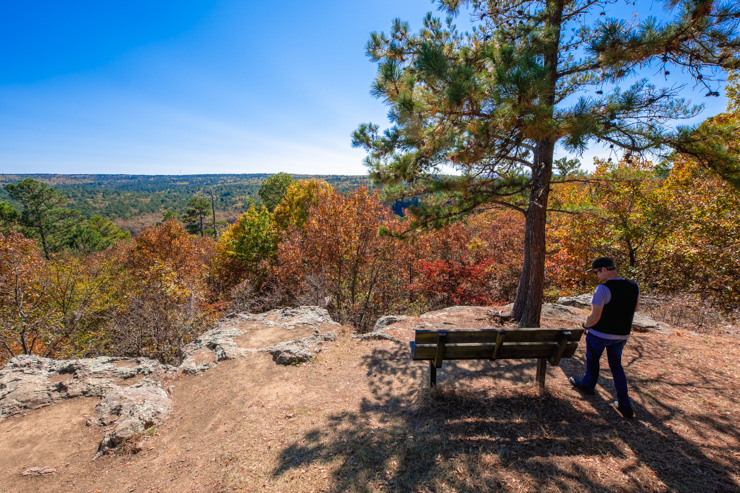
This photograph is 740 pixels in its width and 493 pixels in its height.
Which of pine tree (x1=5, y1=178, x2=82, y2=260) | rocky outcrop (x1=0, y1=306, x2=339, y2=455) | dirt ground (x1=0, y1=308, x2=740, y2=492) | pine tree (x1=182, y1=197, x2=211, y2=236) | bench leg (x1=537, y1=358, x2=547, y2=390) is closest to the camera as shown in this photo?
dirt ground (x1=0, y1=308, x2=740, y2=492)

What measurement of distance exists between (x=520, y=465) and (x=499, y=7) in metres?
7.12

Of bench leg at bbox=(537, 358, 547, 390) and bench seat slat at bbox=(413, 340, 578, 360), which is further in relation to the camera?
bench leg at bbox=(537, 358, 547, 390)

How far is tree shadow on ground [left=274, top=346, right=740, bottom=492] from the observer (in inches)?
99.0

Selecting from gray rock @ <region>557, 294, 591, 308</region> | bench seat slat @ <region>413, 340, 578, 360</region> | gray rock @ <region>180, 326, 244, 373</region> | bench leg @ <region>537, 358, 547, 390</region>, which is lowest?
gray rock @ <region>180, 326, 244, 373</region>

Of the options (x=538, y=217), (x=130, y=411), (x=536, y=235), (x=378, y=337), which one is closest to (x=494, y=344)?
(x=536, y=235)

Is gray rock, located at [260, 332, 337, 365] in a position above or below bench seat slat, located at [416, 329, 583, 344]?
below

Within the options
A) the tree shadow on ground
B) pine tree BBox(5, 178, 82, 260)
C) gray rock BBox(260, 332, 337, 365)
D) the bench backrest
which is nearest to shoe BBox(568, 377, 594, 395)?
the tree shadow on ground

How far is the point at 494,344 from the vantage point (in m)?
3.60

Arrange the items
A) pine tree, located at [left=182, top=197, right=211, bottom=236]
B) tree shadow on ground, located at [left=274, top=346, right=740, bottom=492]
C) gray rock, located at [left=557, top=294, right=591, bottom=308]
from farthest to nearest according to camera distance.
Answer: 1. pine tree, located at [left=182, top=197, right=211, bottom=236]
2. gray rock, located at [left=557, top=294, right=591, bottom=308]
3. tree shadow on ground, located at [left=274, top=346, right=740, bottom=492]

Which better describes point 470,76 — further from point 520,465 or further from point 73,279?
point 73,279

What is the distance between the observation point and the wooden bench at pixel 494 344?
3521 mm

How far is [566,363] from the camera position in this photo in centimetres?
483

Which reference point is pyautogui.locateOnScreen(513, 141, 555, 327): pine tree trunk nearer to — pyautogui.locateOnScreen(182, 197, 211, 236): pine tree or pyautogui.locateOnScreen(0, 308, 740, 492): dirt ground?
pyautogui.locateOnScreen(0, 308, 740, 492): dirt ground

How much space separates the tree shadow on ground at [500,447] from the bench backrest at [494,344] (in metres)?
0.57
